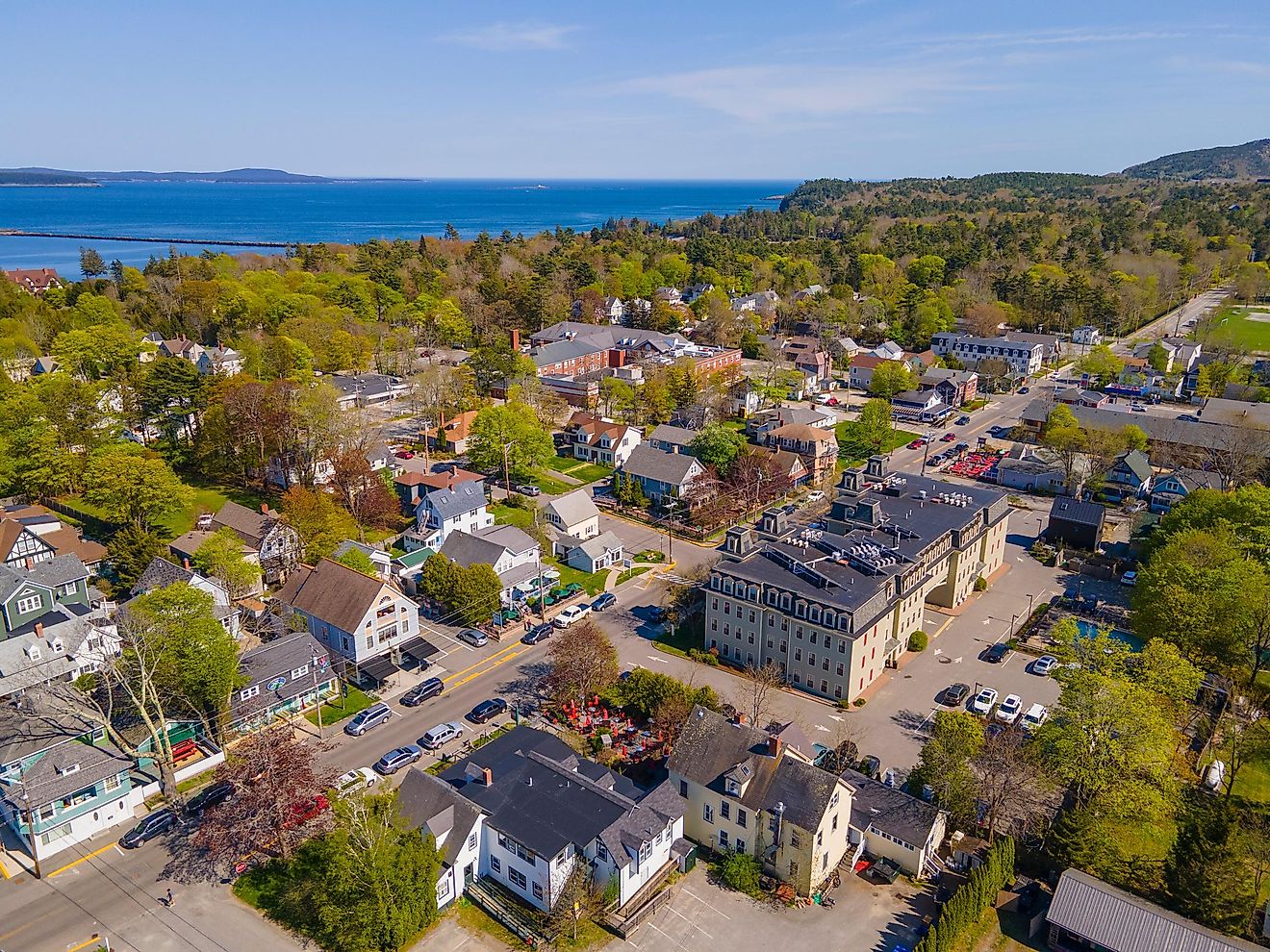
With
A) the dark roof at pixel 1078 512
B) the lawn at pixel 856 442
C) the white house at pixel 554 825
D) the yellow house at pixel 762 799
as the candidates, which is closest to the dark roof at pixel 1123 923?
the yellow house at pixel 762 799

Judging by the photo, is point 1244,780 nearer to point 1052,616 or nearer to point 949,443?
point 1052,616

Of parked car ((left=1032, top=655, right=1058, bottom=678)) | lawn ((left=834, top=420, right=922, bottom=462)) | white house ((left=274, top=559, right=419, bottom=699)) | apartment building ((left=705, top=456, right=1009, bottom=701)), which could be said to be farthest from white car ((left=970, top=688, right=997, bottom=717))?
lawn ((left=834, top=420, right=922, bottom=462))

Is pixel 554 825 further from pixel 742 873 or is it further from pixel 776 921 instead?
pixel 776 921

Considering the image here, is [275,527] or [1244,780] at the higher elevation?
[275,527]

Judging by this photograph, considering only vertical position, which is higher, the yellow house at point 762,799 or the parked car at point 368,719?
the yellow house at point 762,799

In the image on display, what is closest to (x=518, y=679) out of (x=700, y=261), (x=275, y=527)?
(x=275, y=527)

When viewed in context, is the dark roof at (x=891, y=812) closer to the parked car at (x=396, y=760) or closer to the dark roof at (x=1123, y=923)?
the dark roof at (x=1123, y=923)
